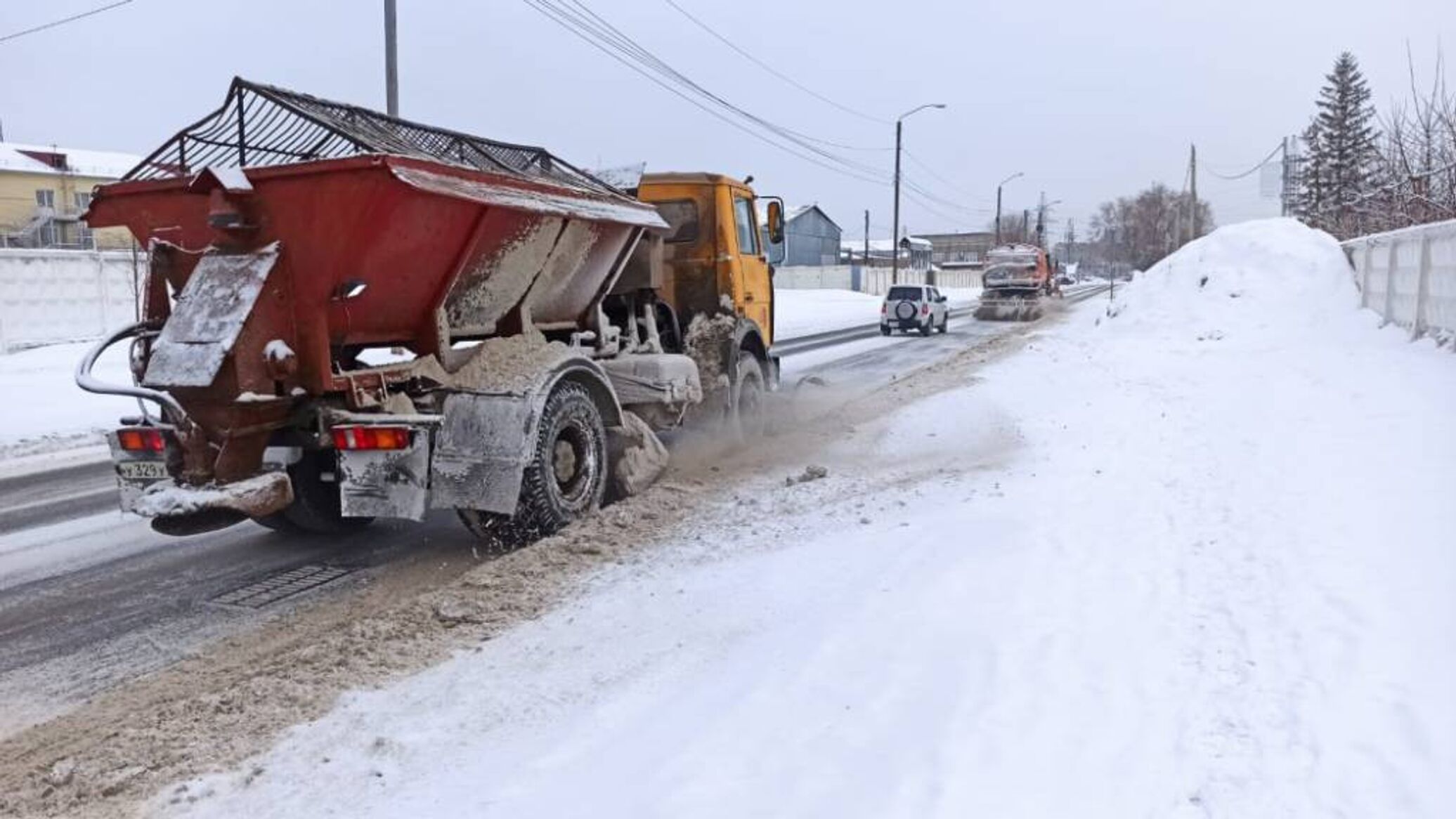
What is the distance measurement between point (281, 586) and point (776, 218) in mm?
6456

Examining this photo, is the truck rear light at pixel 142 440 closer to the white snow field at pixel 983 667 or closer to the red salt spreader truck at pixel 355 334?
the red salt spreader truck at pixel 355 334

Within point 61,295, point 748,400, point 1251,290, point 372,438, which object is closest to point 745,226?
point 748,400

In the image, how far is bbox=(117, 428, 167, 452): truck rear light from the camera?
5.63 meters

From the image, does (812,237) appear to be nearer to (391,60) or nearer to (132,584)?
(391,60)

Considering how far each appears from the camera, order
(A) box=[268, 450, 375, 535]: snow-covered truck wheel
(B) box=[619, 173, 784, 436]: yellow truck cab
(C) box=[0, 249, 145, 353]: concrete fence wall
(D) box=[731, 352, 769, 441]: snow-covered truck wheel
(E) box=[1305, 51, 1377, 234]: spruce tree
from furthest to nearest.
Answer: (E) box=[1305, 51, 1377, 234]: spruce tree
(C) box=[0, 249, 145, 353]: concrete fence wall
(D) box=[731, 352, 769, 441]: snow-covered truck wheel
(B) box=[619, 173, 784, 436]: yellow truck cab
(A) box=[268, 450, 375, 535]: snow-covered truck wheel

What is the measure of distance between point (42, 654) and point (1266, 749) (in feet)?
17.7

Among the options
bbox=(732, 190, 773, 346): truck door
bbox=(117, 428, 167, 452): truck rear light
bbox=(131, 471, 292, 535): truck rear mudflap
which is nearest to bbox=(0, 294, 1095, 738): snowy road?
bbox=(131, 471, 292, 535): truck rear mudflap

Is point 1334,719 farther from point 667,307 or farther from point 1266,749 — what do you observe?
point 667,307

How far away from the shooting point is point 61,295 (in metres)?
21.7

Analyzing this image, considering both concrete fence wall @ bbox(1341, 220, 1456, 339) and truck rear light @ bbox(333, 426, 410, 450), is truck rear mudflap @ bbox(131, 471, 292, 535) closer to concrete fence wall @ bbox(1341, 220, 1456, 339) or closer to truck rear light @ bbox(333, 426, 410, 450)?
truck rear light @ bbox(333, 426, 410, 450)

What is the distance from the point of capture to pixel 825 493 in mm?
7320

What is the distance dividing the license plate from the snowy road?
72 centimetres

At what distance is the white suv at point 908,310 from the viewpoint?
29.0 meters

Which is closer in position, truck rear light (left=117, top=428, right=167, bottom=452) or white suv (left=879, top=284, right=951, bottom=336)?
truck rear light (left=117, top=428, right=167, bottom=452)
